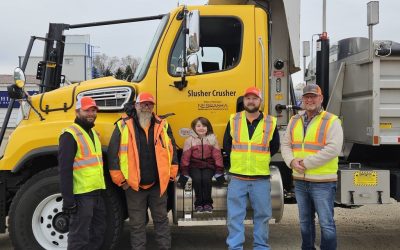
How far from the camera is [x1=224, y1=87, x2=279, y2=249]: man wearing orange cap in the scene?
475cm

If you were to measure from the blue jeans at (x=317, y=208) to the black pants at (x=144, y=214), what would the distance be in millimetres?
1391

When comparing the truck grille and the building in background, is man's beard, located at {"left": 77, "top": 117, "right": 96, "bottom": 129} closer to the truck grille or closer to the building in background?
the truck grille

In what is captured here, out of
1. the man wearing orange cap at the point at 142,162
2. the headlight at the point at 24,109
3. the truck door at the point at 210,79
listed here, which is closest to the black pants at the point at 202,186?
the man wearing orange cap at the point at 142,162

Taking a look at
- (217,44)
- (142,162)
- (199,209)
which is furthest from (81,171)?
(217,44)

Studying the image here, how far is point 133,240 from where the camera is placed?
4.86 meters

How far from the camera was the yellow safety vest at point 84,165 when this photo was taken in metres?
4.47

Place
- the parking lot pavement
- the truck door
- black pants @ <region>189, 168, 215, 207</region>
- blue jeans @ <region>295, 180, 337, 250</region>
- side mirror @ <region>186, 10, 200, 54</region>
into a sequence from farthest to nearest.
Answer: the parking lot pavement, the truck door, black pants @ <region>189, 168, 215, 207</region>, side mirror @ <region>186, 10, 200, 54</region>, blue jeans @ <region>295, 180, 337, 250</region>

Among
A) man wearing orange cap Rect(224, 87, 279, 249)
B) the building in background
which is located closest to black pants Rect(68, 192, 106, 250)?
man wearing orange cap Rect(224, 87, 279, 249)

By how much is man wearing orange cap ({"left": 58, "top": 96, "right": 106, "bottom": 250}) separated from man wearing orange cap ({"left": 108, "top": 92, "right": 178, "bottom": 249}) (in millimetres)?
220

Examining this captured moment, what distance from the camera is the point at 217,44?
5340 millimetres

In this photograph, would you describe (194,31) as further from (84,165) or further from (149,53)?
(84,165)

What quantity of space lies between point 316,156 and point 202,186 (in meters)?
1.25

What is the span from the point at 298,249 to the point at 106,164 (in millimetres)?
2478

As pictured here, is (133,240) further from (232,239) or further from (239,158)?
(239,158)
